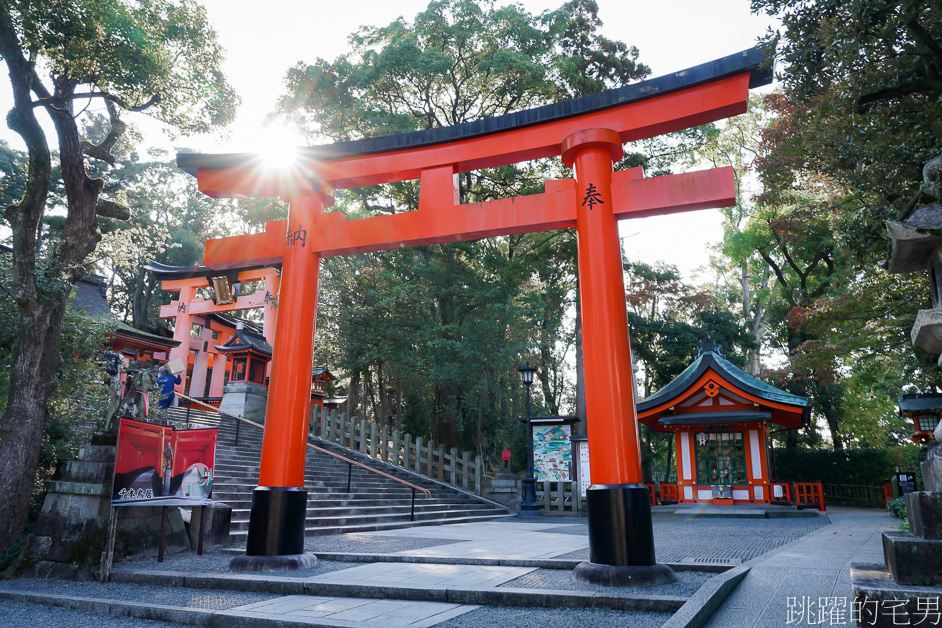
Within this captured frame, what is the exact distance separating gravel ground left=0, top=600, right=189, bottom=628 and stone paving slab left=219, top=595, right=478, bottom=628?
2.37 feet

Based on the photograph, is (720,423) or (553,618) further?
(720,423)

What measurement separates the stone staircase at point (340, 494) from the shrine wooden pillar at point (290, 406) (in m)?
2.50

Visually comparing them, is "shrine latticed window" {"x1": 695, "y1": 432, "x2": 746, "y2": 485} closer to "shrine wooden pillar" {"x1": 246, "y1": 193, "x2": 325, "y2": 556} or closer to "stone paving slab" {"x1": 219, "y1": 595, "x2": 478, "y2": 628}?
"shrine wooden pillar" {"x1": 246, "y1": 193, "x2": 325, "y2": 556}

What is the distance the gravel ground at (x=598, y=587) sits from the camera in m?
4.25

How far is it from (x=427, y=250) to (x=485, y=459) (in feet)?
31.6

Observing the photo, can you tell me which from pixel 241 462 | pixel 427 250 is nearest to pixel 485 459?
pixel 427 250

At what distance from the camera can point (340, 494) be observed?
11.7m

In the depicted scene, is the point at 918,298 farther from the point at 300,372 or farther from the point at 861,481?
the point at 861,481

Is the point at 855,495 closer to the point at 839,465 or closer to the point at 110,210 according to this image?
the point at 839,465

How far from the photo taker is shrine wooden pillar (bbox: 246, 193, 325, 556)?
18.6 feet

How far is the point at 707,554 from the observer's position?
675 centimetres

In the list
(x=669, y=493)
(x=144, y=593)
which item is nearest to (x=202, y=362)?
(x=669, y=493)

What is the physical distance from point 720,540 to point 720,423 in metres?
7.72

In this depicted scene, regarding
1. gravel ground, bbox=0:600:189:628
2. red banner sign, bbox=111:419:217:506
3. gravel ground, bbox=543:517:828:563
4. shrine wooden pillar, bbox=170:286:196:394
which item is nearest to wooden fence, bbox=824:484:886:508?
gravel ground, bbox=543:517:828:563
